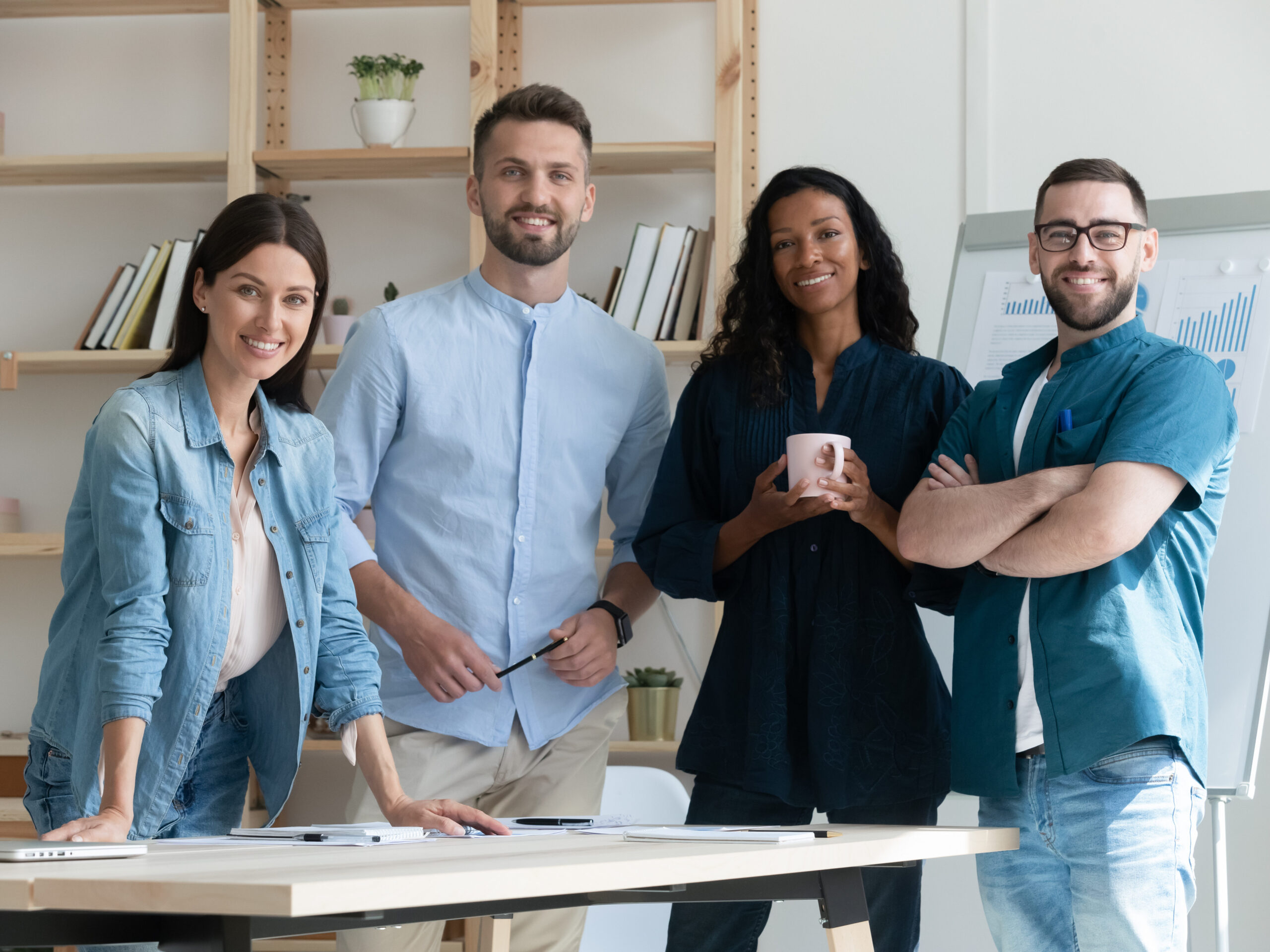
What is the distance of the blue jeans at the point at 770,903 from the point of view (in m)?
1.65

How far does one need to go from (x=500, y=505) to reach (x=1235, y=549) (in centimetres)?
117

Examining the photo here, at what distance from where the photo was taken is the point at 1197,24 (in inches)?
114

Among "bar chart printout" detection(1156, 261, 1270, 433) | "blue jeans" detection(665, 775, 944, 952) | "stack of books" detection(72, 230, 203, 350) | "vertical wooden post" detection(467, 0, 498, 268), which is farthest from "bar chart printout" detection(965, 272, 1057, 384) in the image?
"stack of books" detection(72, 230, 203, 350)

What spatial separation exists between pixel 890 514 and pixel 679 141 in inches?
62.2

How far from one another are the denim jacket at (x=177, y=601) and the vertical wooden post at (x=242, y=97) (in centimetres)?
167

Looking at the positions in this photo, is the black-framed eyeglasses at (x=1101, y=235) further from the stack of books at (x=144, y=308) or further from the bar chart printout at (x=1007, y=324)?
the stack of books at (x=144, y=308)

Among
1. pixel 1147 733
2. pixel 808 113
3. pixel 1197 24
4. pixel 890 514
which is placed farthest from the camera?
pixel 808 113

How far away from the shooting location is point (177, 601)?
1352mm

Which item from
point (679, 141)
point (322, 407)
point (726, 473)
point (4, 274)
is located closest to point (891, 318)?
point (726, 473)

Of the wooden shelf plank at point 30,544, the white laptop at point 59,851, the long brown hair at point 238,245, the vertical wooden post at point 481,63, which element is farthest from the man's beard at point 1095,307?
the wooden shelf plank at point 30,544

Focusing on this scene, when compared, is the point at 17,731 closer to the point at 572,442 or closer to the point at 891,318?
the point at 572,442

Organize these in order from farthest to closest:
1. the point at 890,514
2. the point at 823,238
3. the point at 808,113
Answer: the point at 808,113, the point at 823,238, the point at 890,514

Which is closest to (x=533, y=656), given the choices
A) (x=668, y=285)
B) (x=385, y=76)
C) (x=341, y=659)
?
(x=341, y=659)

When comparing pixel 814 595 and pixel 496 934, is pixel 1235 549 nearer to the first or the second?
pixel 814 595
